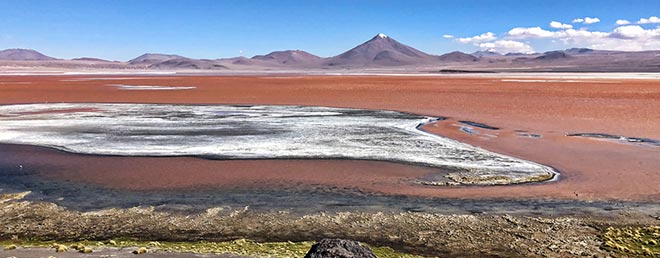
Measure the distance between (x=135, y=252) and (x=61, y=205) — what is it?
3.33m

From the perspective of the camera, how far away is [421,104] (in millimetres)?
29016

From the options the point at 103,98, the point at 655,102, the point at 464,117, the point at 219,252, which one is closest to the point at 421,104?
the point at 464,117

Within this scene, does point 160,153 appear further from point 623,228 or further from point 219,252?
point 623,228

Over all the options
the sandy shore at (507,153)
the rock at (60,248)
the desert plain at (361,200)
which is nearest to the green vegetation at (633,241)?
the desert plain at (361,200)

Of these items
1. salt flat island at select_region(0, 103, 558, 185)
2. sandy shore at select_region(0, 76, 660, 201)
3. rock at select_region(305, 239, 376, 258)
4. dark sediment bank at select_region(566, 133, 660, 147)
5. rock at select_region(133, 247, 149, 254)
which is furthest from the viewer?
dark sediment bank at select_region(566, 133, 660, 147)

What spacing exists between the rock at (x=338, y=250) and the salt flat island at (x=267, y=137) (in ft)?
19.3

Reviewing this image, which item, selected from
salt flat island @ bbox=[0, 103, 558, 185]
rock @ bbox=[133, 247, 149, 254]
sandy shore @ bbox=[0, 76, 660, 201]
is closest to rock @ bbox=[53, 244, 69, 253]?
rock @ bbox=[133, 247, 149, 254]

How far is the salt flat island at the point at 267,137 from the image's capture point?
13.1m

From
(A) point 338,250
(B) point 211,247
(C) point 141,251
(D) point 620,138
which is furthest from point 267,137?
(A) point 338,250

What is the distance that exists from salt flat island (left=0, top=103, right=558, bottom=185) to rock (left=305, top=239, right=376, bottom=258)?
590 cm

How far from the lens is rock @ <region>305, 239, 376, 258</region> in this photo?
A: 215 inches

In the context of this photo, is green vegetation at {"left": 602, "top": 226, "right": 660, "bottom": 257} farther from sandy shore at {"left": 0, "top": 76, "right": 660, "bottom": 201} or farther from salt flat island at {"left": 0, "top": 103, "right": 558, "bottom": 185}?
salt flat island at {"left": 0, "top": 103, "right": 558, "bottom": 185}

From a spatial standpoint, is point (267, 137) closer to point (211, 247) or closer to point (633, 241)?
point (211, 247)

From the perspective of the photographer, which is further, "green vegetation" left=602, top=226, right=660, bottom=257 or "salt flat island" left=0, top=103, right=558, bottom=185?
"salt flat island" left=0, top=103, right=558, bottom=185
